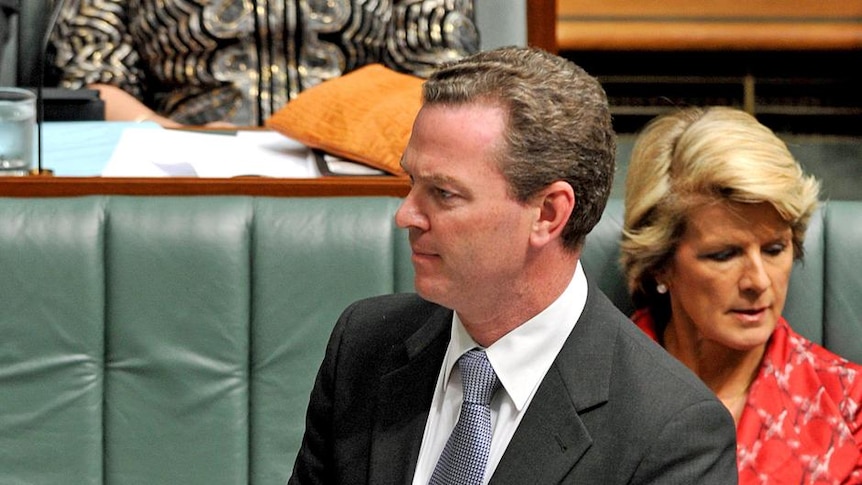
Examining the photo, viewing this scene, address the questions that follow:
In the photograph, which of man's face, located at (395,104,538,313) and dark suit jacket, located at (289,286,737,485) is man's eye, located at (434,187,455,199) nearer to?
man's face, located at (395,104,538,313)

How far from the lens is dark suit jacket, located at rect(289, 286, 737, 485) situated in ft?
4.07

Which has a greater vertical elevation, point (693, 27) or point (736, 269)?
point (693, 27)

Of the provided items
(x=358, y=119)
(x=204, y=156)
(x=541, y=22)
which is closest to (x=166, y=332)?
(x=204, y=156)

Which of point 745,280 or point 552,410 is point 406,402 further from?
point 745,280

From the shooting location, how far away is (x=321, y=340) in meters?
1.94

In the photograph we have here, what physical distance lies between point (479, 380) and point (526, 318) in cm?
8

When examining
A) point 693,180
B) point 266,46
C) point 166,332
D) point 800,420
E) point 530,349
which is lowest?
point 800,420

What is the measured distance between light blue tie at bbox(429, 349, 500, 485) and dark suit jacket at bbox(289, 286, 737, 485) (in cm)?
2

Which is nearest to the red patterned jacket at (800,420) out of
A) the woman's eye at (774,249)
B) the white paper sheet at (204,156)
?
the woman's eye at (774,249)

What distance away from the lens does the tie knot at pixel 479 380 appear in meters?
1.33

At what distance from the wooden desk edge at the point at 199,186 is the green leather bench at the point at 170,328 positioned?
1.7 inches

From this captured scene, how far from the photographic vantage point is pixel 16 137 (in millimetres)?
2104

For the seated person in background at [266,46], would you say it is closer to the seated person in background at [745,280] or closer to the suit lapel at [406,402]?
the seated person in background at [745,280]

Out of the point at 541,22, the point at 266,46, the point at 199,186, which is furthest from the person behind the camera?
the point at 266,46
